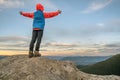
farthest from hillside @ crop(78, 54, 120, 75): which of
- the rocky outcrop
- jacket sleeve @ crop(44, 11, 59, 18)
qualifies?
the rocky outcrop

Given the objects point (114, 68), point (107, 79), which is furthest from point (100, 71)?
point (107, 79)

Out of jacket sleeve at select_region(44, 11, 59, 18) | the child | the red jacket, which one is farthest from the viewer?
jacket sleeve at select_region(44, 11, 59, 18)

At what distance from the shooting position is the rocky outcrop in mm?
14905

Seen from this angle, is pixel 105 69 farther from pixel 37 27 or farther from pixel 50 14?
pixel 37 27

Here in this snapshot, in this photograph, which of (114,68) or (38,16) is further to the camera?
(114,68)

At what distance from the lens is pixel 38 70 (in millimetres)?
15234

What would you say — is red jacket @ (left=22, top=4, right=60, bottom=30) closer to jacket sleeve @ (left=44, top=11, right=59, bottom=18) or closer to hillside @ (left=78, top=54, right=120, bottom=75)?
jacket sleeve @ (left=44, top=11, right=59, bottom=18)

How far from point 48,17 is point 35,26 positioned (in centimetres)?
152

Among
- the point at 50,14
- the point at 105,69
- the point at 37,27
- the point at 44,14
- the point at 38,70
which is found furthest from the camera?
the point at 105,69

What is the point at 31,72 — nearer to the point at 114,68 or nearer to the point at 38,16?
the point at 38,16

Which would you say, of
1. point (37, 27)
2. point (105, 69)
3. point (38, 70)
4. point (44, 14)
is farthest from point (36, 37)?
point (105, 69)

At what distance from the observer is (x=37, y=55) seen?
17.6 metres

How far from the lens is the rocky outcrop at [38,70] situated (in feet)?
48.9

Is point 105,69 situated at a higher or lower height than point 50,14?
lower
